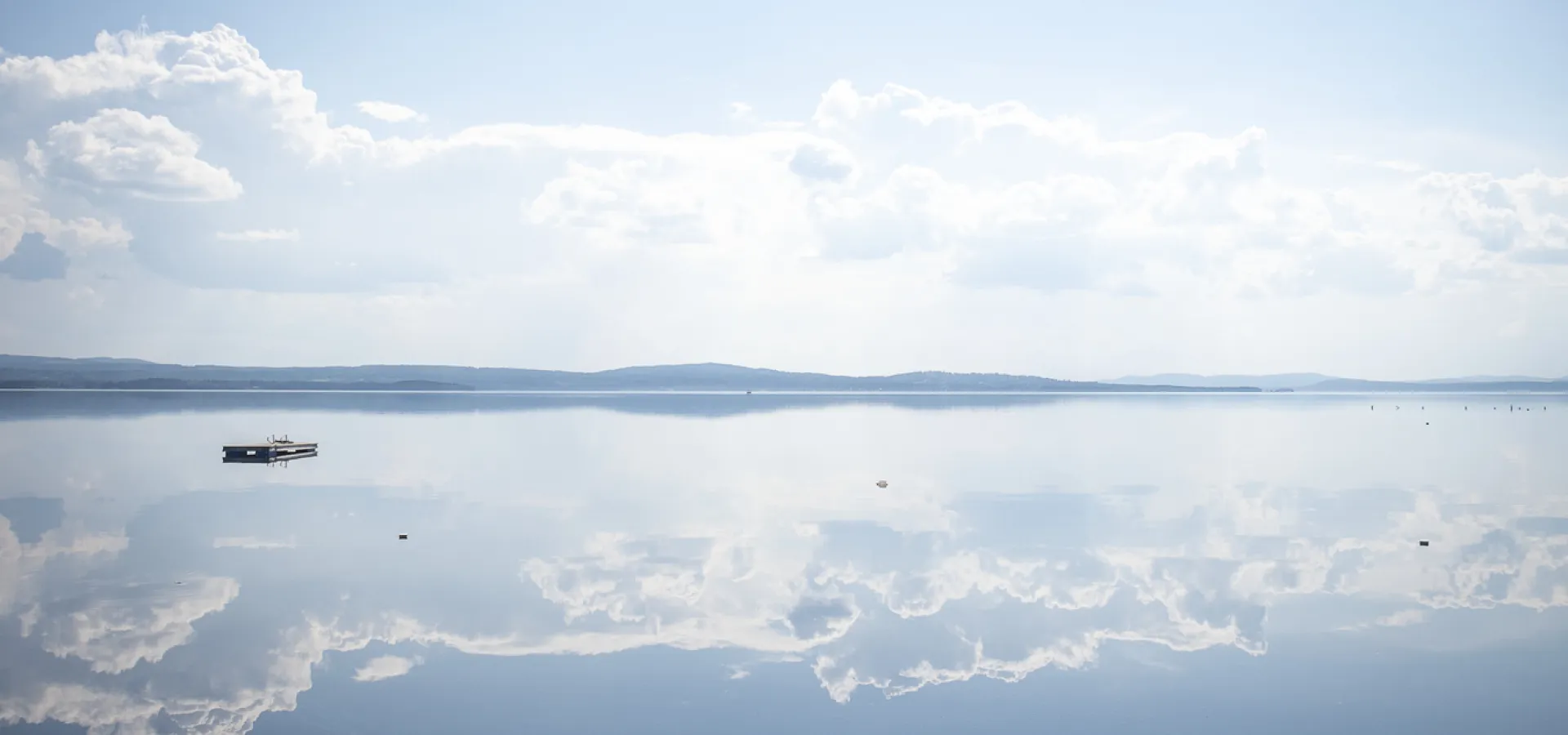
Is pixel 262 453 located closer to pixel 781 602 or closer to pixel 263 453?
pixel 263 453

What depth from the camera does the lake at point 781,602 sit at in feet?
48.2

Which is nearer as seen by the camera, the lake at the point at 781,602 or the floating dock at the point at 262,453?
the lake at the point at 781,602

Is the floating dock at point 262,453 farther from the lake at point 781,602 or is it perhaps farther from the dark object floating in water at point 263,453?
the lake at point 781,602

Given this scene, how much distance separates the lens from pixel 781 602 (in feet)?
68.3

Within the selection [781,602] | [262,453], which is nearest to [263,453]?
[262,453]

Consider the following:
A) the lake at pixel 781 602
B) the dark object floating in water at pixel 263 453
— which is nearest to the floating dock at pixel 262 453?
the dark object floating in water at pixel 263 453

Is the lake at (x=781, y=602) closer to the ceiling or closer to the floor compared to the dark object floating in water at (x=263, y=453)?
closer to the floor

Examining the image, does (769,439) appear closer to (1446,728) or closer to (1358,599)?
(1358,599)

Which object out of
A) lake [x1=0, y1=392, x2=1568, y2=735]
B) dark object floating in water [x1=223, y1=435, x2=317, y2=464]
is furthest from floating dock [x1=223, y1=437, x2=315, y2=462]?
lake [x1=0, y1=392, x2=1568, y2=735]

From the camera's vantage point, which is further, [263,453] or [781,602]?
[263,453]

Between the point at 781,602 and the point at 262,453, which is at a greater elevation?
the point at 262,453

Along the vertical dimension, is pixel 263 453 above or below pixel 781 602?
above

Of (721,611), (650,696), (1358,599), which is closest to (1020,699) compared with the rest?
(650,696)

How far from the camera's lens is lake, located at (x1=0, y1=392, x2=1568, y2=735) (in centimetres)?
1470
